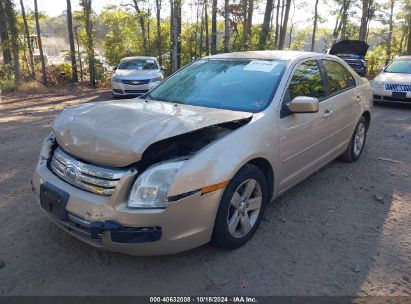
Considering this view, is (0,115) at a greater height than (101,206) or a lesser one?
lesser

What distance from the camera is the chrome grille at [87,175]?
105 inches

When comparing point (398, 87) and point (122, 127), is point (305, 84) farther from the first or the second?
point (398, 87)

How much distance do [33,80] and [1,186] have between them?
1420 centimetres

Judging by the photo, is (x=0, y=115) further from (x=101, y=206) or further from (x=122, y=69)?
(x=101, y=206)

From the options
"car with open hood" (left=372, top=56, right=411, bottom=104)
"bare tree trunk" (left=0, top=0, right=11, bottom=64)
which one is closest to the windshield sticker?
"car with open hood" (left=372, top=56, right=411, bottom=104)

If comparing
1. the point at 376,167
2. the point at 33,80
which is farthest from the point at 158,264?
the point at 33,80

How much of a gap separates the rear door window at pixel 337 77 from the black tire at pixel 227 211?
1935 millimetres

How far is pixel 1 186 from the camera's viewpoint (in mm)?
4434

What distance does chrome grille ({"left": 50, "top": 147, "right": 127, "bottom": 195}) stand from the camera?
2.66 meters

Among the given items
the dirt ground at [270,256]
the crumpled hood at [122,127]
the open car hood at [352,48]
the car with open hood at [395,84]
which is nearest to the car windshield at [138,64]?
the car with open hood at [395,84]

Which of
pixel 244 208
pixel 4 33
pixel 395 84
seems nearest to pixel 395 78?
pixel 395 84

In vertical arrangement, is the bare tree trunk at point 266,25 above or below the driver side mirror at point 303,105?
above

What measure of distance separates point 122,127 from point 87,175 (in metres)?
0.45

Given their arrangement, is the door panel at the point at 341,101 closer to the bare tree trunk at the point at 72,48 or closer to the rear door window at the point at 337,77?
the rear door window at the point at 337,77
